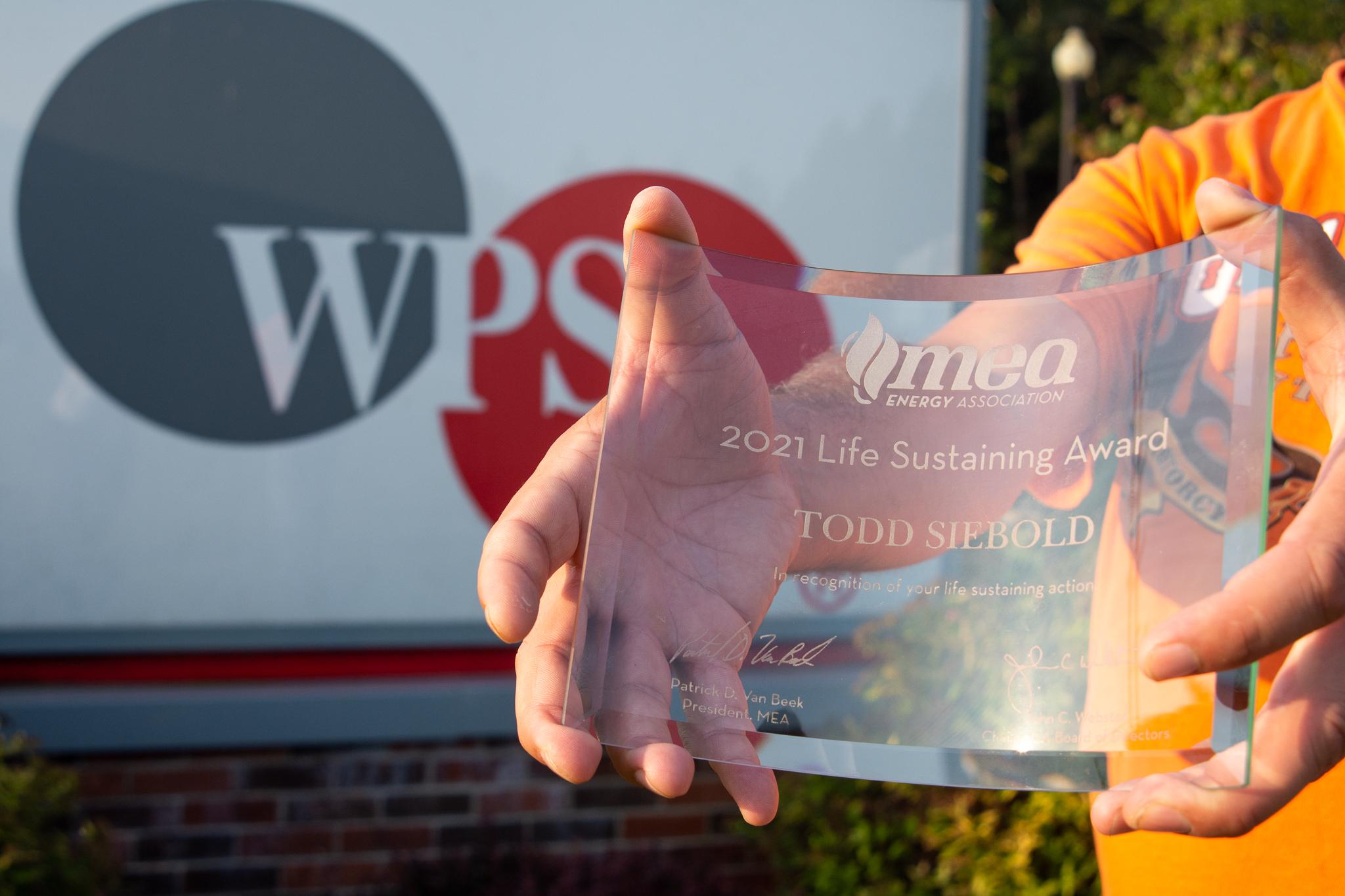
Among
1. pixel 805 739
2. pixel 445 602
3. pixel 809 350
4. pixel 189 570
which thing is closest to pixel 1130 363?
pixel 809 350

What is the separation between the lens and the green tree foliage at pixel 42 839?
5.96 ft

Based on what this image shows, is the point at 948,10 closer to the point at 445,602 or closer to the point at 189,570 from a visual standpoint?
the point at 445,602

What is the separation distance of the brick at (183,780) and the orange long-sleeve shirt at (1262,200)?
2.15m

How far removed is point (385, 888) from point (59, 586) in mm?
1144

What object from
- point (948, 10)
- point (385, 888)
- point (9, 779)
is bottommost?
point (385, 888)

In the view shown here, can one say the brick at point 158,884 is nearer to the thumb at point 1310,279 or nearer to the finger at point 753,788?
the finger at point 753,788

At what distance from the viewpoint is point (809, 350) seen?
2.74 ft

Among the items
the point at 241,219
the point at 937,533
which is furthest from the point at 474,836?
the point at 937,533

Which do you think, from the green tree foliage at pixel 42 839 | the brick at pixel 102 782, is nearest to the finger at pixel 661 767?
the green tree foliage at pixel 42 839

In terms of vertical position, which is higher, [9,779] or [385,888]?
[9,779]

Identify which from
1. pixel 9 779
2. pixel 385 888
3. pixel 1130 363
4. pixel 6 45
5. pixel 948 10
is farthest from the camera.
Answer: pixel 948 10

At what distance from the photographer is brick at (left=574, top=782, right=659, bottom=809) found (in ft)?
8.27

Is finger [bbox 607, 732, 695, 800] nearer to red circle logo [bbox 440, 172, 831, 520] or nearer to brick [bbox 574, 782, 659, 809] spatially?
red circle logo [bbox 440, 172, 831, 520]
